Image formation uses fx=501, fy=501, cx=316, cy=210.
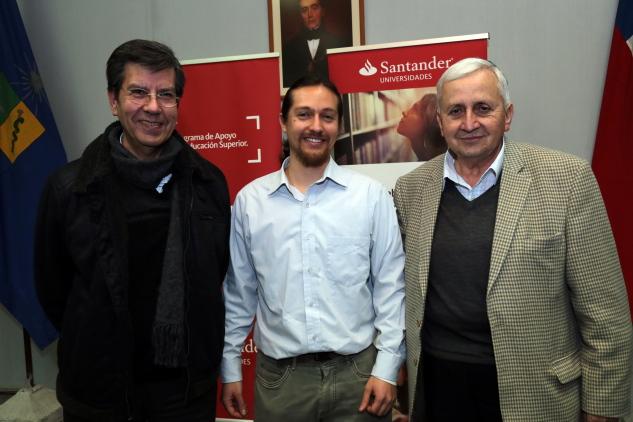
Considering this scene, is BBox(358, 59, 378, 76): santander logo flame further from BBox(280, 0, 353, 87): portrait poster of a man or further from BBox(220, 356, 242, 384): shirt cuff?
BBox(220, 356, 242, 384): shirt cuff

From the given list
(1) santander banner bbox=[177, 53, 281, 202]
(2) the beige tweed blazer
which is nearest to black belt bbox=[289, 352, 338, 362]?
(2) the beige tweed blazer

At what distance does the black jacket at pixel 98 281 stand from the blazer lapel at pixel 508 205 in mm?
890

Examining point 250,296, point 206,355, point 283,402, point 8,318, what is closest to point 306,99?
point 250,296

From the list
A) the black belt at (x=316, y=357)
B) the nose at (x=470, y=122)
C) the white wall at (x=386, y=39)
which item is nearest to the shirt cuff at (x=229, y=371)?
the black belt at (x=316, y=357)

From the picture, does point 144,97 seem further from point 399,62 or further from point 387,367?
point 399,62

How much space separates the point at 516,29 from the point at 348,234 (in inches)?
77.3

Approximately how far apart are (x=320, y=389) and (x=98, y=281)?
77cm

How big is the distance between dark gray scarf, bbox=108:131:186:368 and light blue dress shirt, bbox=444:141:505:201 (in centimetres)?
89

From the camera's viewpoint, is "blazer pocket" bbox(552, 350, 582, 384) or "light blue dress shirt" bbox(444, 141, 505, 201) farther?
"light blue dress shirt" bbox(444, 141, 505, 201)

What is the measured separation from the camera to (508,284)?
148 centimetres

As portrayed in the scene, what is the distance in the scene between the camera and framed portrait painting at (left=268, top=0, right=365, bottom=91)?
3.04 meters

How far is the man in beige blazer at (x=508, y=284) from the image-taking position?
58.3 inches

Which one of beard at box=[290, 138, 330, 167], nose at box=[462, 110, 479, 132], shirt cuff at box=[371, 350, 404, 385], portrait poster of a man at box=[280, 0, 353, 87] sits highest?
portrait poster of a man at box=[280, 0, 353, 87]

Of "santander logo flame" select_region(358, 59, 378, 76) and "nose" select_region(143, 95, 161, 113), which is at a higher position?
"santander logo flame" select_region(358, 59, 378, 76)
